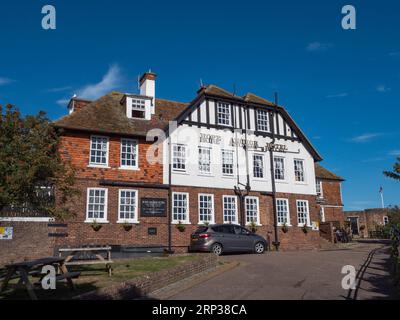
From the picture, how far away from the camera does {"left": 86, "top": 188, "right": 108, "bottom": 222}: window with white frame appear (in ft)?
69.4

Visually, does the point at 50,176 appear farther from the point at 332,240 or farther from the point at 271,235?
the point at 332,240

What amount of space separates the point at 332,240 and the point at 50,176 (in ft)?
74.4

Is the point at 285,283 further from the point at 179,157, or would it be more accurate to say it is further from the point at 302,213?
the point at 302,213

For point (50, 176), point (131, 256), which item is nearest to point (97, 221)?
point (131, 256)

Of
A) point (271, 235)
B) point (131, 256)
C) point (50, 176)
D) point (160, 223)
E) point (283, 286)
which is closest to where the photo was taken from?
point (283, 286)

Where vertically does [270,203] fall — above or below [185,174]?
below

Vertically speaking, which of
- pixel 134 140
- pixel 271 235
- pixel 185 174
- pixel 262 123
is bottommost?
pixel 271 235

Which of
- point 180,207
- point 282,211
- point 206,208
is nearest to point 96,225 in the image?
A: point 180,207

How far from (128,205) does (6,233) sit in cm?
686

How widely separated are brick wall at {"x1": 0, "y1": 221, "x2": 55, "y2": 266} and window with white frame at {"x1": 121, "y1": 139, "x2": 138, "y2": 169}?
240 inches

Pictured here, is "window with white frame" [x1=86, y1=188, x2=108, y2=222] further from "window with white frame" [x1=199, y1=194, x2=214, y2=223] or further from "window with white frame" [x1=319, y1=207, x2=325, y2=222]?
"window with white frame" [x1=319, y1=207, x2=325, y2=222]

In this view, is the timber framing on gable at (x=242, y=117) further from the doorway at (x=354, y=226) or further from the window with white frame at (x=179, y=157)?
the doorway at (x=354, y=226)

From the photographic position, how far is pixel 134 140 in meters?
23.4

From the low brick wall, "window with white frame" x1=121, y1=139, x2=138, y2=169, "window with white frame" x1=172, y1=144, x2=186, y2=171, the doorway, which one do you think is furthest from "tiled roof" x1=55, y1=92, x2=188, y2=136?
the doorway
